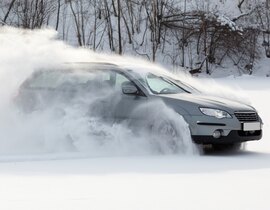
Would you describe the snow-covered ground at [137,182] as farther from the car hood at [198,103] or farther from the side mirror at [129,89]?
the side mirror at [129,89]

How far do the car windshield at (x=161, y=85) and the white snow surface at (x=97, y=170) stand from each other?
A: 862 millimetres

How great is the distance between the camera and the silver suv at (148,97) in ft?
26.2

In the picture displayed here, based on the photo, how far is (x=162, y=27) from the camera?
1222 inches

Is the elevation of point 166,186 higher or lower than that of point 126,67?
lower

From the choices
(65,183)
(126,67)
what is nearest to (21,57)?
(126,67)

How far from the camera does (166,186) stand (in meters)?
5.60

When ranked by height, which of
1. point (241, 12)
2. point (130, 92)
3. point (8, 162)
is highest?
point (241, 12)

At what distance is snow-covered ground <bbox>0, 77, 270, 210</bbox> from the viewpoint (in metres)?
4.83

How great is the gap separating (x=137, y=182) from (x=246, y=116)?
2930 millimetres

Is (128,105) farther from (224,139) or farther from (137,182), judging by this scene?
(137,182)

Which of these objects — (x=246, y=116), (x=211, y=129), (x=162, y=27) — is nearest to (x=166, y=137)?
(x=211, y=129)

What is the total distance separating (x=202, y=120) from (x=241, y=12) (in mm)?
25870

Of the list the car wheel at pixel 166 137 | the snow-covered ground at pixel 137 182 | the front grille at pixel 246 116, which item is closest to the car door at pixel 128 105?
the car wheel at pixel 166 137

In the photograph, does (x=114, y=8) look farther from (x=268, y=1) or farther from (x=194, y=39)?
(x=268, y=1)
